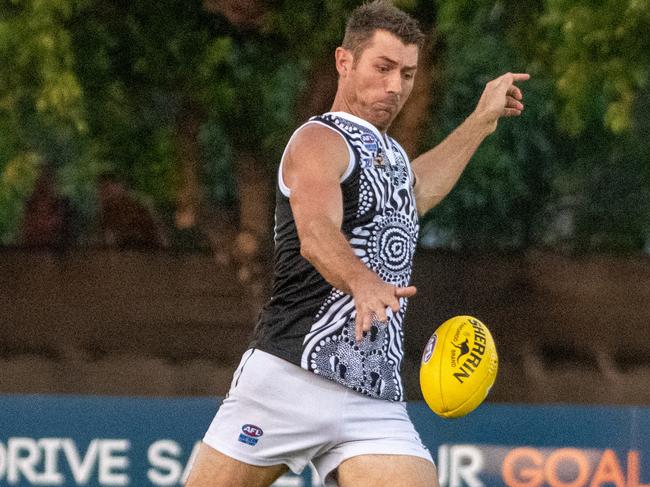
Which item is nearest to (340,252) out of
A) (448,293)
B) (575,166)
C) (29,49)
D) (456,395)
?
(456,395)

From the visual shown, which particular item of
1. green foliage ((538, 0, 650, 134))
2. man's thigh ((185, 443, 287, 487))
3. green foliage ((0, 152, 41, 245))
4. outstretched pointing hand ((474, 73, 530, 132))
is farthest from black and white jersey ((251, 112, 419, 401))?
green foliage ((0, 152, 41, 245))

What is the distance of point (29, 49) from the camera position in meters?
8.23

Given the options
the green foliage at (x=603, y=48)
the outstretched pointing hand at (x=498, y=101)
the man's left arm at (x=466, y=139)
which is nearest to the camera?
the man's left arm at (x=466, y=139)

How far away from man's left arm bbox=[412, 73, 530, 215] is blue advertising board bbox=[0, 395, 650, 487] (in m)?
2.41

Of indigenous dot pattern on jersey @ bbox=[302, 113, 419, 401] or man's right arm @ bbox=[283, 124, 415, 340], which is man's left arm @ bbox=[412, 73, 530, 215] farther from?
man's right arm @ bbox=[283, 124, 415, 340]

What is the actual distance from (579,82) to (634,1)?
0.74 meters

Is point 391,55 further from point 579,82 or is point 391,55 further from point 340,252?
point 579,82

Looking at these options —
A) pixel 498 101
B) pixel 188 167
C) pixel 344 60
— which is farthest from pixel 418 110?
pixel 344 60

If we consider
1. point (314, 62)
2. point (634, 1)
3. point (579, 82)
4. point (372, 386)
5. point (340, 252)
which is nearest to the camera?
point (340, 252)

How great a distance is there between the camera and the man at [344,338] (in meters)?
4.01

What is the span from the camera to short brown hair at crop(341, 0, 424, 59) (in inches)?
162

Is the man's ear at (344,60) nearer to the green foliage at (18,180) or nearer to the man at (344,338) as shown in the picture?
the man at (344,338)

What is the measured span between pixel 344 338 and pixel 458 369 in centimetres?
42

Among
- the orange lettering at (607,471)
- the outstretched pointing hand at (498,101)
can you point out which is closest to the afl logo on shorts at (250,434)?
the outstretched pointing hand at (498,101)
